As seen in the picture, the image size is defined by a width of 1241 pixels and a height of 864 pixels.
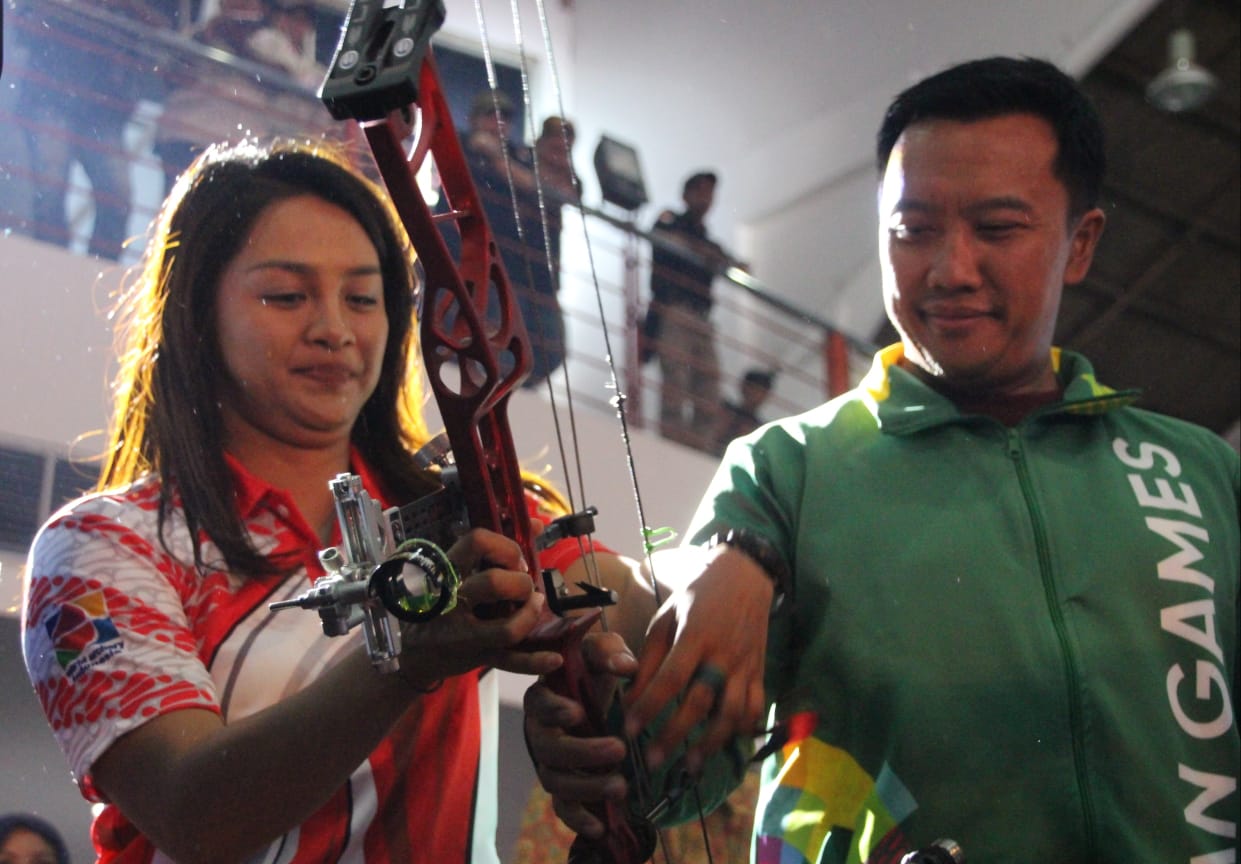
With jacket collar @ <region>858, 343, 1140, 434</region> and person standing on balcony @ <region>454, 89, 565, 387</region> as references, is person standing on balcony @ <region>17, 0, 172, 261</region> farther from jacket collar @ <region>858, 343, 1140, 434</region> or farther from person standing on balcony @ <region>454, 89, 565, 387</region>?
jacket collar @ <region>858, 343, 1140, 434</region>

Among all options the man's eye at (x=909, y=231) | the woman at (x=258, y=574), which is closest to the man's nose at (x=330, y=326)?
the woman at (x=258, y=574)

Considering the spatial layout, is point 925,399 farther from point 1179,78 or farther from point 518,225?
point 1179,78

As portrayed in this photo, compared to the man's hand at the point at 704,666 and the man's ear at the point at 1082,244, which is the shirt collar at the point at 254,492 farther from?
the man's ear at the point at 1082,244

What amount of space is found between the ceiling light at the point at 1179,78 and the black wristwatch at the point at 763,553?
419 millimetres

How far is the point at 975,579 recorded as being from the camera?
565 mm

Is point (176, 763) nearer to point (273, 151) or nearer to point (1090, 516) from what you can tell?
point (273, 151)

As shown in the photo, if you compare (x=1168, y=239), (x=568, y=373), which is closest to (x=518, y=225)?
(x=568, y=373)

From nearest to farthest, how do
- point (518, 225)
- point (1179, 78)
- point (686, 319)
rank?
point (518, 225)
point (686, 319)
point (1179, 78)

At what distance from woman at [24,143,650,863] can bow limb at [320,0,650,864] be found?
0.11 feet

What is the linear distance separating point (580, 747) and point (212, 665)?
5.0 inches

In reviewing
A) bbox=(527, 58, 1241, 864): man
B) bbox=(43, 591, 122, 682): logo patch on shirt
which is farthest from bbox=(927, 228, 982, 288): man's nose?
bbox=(43, 591, 122, 682): logo patch on shirt

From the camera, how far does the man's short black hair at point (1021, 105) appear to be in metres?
0.60

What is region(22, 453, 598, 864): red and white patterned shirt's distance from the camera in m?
0.47

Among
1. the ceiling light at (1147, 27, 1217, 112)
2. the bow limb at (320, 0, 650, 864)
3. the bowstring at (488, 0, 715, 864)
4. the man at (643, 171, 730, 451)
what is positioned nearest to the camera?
the bow limb at (320, 0, 650, 864)
